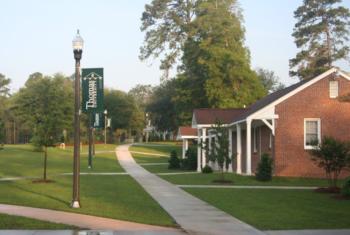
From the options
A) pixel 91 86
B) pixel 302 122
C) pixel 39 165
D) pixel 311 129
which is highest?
pixel 91 86

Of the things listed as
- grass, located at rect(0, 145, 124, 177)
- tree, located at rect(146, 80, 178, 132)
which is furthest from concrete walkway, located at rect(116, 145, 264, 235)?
tree, located at rect(146, 80, 178, 132)

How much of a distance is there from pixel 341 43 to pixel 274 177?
1567 inches

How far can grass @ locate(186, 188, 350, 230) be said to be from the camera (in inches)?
531

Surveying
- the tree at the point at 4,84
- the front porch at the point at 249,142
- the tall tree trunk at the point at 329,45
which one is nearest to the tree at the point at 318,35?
the tall tree trunk at the point at 329,45

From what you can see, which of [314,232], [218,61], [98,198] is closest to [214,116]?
[98,198]

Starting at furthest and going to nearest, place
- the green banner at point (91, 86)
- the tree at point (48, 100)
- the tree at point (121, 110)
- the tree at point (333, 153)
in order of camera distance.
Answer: the tree at point (121, 110) < the tree at point (48, 100) < the green banner at point (91, 86) < the tree at point (333, 153)

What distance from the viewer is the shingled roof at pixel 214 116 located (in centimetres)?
3553

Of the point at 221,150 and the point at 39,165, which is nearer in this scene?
the point at 221,150

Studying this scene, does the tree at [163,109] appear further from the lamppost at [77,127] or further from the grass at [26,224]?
the grass at [26,224]

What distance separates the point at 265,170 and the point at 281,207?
32.9 feet

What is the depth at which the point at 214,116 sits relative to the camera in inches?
1425

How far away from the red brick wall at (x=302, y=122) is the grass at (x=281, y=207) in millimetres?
7022

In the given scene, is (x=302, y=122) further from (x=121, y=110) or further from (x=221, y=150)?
(x=121, y=110)

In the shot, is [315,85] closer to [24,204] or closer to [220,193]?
[220,193]
